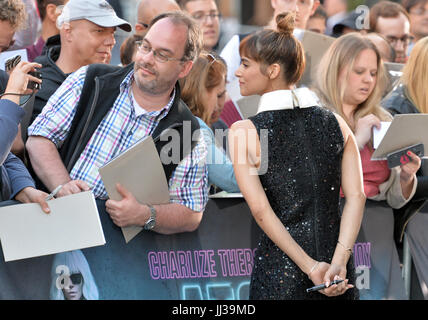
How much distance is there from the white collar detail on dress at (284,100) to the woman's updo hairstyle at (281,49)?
0.09 meters

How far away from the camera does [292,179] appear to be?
3.42 meters

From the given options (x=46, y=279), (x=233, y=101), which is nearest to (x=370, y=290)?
(x=233, y=101)

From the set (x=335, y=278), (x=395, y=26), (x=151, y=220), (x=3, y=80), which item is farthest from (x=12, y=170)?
(x=395, y=26)

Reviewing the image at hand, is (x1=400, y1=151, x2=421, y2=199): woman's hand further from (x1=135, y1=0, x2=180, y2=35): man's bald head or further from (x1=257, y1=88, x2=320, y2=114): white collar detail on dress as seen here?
(x1=135, y1=0, x2=180, y2=35): man's bald head

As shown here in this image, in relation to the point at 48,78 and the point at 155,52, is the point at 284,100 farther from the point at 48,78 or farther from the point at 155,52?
the point at 48,78

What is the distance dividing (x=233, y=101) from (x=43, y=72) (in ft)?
4.44

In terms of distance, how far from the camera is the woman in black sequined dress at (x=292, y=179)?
3.40 m

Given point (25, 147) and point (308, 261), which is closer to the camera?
point (308, 261)

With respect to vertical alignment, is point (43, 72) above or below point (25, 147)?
above

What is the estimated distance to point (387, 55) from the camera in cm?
565

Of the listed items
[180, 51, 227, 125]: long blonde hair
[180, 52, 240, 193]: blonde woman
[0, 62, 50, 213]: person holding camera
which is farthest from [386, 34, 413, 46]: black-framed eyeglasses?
[0, 62, 50, 213]: person holding camera

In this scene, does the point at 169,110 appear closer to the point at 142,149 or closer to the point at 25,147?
the point at 142,149

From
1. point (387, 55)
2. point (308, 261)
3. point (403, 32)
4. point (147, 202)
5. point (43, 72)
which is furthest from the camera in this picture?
point (403, 32)

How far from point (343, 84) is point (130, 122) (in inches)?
57.4
